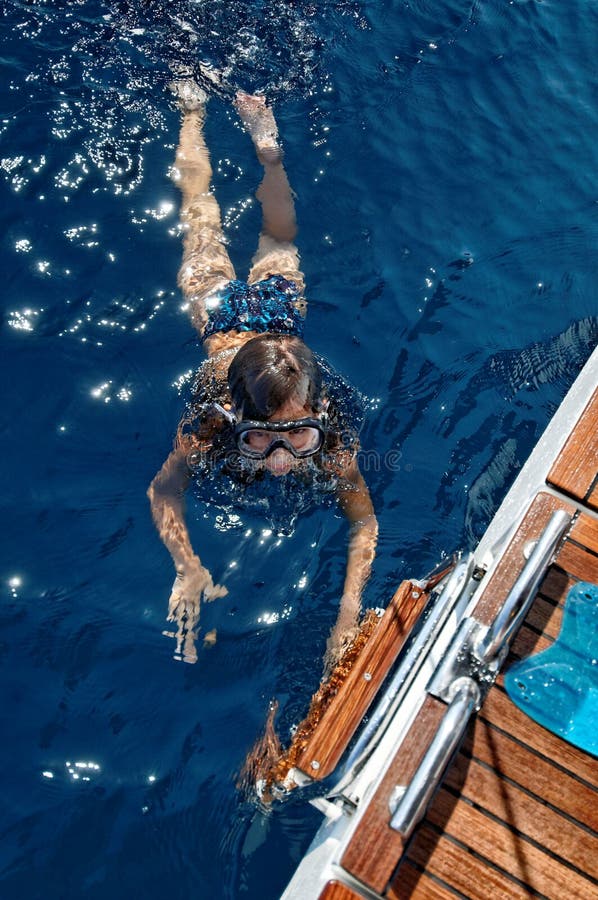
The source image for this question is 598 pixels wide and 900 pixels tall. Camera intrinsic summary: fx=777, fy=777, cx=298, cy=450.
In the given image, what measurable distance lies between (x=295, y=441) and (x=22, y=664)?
2.17 metres

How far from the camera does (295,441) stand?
4.88 m

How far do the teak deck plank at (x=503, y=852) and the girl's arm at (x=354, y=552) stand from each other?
1.33 m

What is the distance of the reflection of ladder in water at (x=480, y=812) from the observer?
11.0 feet

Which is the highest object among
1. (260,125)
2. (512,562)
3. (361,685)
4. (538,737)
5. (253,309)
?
(260,125)

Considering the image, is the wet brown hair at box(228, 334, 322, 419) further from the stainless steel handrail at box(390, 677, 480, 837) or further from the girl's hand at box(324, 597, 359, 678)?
the stainless steel handrail at box(390, 677, 480, 837)

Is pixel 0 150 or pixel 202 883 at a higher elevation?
pixel 0 150

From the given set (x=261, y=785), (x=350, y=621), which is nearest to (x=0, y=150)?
(x=350, y=621)

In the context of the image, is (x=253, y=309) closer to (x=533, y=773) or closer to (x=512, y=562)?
(x=512, y=562)

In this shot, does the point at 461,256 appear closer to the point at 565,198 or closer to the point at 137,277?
the point at 565,198

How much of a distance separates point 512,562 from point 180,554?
2.25 m

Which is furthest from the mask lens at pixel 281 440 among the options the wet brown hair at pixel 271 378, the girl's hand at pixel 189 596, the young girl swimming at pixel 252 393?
the girl's hand at pixel 189 596

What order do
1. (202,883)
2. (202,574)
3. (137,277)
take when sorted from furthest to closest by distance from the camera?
(137,277)
(202,574)
(202,883)

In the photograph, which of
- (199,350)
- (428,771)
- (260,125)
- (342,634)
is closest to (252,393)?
(199,350)

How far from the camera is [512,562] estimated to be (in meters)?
3.99
